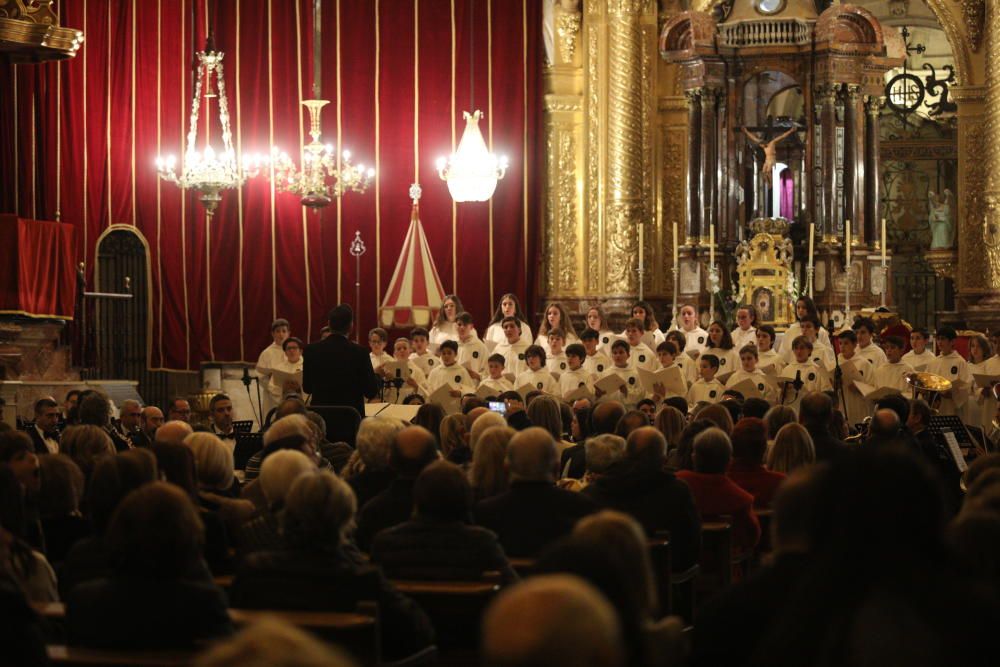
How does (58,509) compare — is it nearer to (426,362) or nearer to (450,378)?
(450,378)

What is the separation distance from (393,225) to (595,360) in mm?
5038

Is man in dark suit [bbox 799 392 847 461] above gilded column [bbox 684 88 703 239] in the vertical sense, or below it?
below

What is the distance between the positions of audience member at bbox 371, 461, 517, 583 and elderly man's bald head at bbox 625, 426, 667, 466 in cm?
150

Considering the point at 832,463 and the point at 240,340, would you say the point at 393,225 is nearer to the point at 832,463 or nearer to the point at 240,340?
the point at 240,340

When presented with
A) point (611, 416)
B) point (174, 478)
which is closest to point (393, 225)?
point (611, 416)

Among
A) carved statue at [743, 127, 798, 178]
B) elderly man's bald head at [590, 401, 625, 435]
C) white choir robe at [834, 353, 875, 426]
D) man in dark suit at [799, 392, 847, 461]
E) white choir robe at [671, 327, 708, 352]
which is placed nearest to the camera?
man in dark suit at [799, 392, 847, 461]

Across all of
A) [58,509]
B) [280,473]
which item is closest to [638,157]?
[58,509]

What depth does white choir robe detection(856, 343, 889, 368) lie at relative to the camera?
13852 mm

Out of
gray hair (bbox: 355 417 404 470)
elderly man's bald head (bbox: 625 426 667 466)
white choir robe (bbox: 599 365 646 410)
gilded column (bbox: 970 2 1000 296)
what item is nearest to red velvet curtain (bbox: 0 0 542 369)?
white choir robe (bbox: 599 365 646 410)

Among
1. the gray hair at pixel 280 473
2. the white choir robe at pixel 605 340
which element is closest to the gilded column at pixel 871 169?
the white choir robe at pixel 605 340

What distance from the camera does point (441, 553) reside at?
5.14 meters

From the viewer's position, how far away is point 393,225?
18.7 m

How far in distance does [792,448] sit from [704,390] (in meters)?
5.82

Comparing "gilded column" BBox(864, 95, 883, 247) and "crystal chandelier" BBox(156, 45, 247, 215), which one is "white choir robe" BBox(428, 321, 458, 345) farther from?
"gilded column" BBox(864, 95, 883, 247)
